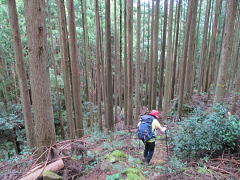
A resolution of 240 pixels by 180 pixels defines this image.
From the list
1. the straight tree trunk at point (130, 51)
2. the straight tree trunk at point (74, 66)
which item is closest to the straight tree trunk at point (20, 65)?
the straight tree trunk at point (74, 66)

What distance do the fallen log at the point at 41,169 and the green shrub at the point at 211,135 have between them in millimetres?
3506

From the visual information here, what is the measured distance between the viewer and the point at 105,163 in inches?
164

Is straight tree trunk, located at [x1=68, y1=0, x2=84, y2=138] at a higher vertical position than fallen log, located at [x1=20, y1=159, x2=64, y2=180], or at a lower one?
higher

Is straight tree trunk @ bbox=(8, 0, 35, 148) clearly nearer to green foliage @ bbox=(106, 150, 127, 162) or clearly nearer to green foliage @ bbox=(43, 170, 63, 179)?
green foliage @ bbox=(106, 150, 127, 162)

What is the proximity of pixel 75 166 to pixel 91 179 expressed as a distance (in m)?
0.45

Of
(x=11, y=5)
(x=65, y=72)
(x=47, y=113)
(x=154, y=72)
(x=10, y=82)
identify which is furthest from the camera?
(x=10, y=82)

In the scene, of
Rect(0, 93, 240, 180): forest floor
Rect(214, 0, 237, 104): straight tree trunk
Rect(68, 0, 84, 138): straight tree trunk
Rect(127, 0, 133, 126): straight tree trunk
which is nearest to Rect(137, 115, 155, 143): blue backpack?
Rect(0, 93, 240, 180): forest floor

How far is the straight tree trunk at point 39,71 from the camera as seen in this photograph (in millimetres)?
2514

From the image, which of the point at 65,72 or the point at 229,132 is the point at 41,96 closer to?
the point at 65,72

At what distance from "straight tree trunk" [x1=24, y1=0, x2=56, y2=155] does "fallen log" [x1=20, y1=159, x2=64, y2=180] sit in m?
0.29

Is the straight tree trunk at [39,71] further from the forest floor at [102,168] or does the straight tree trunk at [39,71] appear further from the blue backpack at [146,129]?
the blue backpack at [146,129]

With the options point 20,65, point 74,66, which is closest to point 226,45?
point 74,66

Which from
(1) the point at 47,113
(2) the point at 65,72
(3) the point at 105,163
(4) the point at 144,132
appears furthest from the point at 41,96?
(2) the point at 65,72

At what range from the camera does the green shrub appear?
390 centimetres
